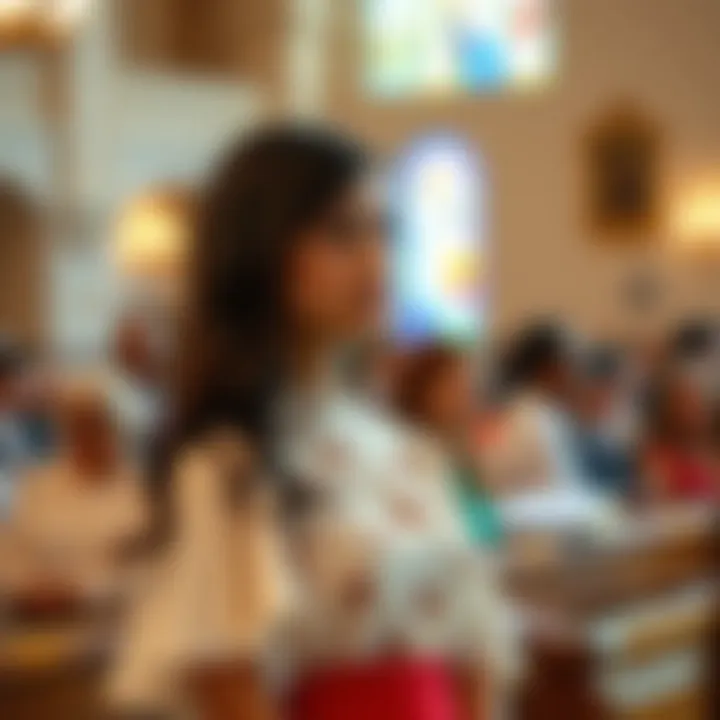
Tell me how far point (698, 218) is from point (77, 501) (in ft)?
22.4

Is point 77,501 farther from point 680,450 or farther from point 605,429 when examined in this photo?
point 605,429

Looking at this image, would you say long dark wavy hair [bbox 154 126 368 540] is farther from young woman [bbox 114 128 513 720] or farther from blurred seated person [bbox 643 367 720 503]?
blurred seated person [bbox 643 367 720 503]

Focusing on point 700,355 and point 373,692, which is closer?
point 373,692

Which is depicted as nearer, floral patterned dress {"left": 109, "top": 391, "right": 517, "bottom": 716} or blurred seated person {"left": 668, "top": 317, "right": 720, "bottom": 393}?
floral patterned dress {"left": 109, "top": 391, "right": 517, "bottom": 716}

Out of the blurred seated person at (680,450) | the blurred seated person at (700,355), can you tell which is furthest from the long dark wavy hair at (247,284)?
the blurred seated person at (700,355)

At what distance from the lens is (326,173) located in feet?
4.14

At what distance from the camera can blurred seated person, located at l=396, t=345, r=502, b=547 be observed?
1.56 meters

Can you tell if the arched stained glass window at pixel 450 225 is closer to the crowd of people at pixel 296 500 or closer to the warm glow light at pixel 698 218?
the warm glow light at pixel 698 218

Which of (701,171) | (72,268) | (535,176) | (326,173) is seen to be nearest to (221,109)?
(72,268)

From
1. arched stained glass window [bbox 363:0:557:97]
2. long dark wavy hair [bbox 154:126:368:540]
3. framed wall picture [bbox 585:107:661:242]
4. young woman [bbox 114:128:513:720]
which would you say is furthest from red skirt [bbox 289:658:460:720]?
arched stained glass window [bbox 363:0:557:97]

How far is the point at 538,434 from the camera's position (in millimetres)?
4176

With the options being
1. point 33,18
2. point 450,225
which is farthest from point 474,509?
point 450,225

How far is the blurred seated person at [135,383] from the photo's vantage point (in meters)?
3.20

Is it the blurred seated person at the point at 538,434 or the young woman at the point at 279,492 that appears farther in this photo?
the blurred seated person at the point at 538,434
